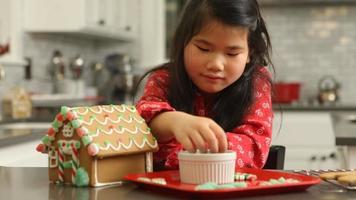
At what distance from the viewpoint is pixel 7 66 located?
12.3ft

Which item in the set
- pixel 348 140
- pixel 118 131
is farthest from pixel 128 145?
pixel 348 140

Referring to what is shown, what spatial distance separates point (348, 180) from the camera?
3.48ft

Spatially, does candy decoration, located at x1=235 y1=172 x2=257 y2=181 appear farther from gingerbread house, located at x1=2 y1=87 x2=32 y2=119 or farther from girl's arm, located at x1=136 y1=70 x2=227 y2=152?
gingerbread house, located at x1=2 y1=87 x2=32 y2=119

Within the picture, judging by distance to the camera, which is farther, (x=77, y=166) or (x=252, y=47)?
(x=252, y=47)

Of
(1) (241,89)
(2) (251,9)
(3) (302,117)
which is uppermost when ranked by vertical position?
(2) (251,9)

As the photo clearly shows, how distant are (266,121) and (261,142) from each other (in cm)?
8

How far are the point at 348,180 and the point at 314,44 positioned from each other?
414 centimetres

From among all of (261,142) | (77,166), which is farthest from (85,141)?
(261,142)

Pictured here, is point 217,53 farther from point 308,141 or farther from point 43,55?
point 43,55

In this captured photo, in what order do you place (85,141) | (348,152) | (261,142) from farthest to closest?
1. (348,152)
2. (261,142)
3. (85,141)

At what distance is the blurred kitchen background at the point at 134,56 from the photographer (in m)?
3.88

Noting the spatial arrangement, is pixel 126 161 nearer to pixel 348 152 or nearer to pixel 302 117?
pixel 348 152

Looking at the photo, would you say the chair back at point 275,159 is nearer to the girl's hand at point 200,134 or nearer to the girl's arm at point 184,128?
the girl's arm at point 184,128

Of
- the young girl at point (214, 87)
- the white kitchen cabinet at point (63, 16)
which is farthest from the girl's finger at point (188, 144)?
the white kitchen cabinet at point (63, 16)
